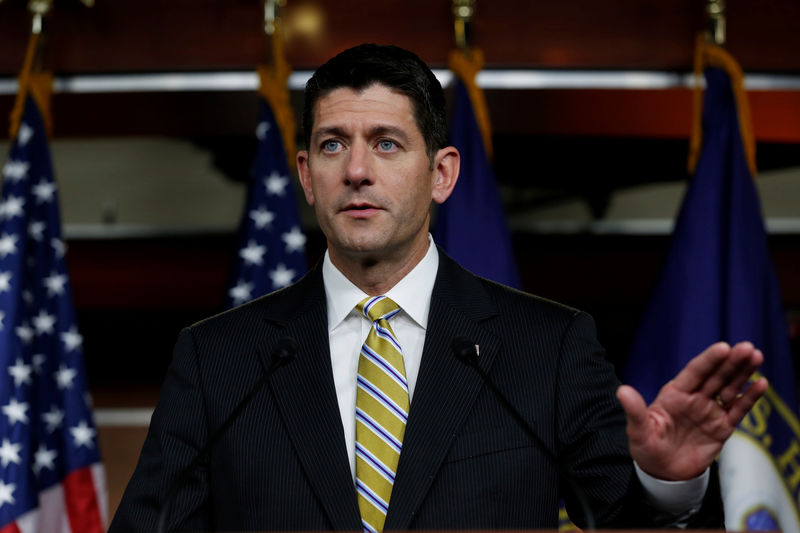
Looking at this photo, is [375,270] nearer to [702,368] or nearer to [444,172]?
[444,172]

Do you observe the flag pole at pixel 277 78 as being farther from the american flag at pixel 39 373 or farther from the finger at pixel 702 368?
the finger at pixel 702 368

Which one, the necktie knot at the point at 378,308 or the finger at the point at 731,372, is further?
the necktie knot at the point at 378,308

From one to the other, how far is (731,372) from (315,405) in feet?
2.08

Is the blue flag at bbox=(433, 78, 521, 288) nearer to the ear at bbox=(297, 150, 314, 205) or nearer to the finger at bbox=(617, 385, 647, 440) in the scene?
the ear at bbox=(297, 150, 314, 205)

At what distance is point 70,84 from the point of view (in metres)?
3.16

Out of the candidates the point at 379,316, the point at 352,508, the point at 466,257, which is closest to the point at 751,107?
the point at 466,257

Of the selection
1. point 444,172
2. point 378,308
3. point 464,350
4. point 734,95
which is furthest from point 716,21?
point 464,350

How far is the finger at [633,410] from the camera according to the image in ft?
3.82

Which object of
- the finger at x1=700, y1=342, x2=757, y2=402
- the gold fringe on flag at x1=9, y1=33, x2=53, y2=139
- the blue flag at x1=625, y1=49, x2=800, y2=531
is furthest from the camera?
the gold fringe on flag at x1=9, y1=33, x2=53, y2=139

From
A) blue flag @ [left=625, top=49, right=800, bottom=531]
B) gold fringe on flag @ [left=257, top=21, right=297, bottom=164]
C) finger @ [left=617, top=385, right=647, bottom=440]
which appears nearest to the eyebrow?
finger @ [left=617, top=385, right=647, bottom=440]

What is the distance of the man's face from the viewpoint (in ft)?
5.02

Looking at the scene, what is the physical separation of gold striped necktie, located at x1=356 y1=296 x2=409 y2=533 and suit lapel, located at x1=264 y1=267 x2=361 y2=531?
35 mm

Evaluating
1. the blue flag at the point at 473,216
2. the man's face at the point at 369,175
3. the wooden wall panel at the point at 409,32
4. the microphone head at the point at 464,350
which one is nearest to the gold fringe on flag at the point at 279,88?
the wooden wall panel at the point at 409,32

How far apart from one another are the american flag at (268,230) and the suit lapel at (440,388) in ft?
3.94
